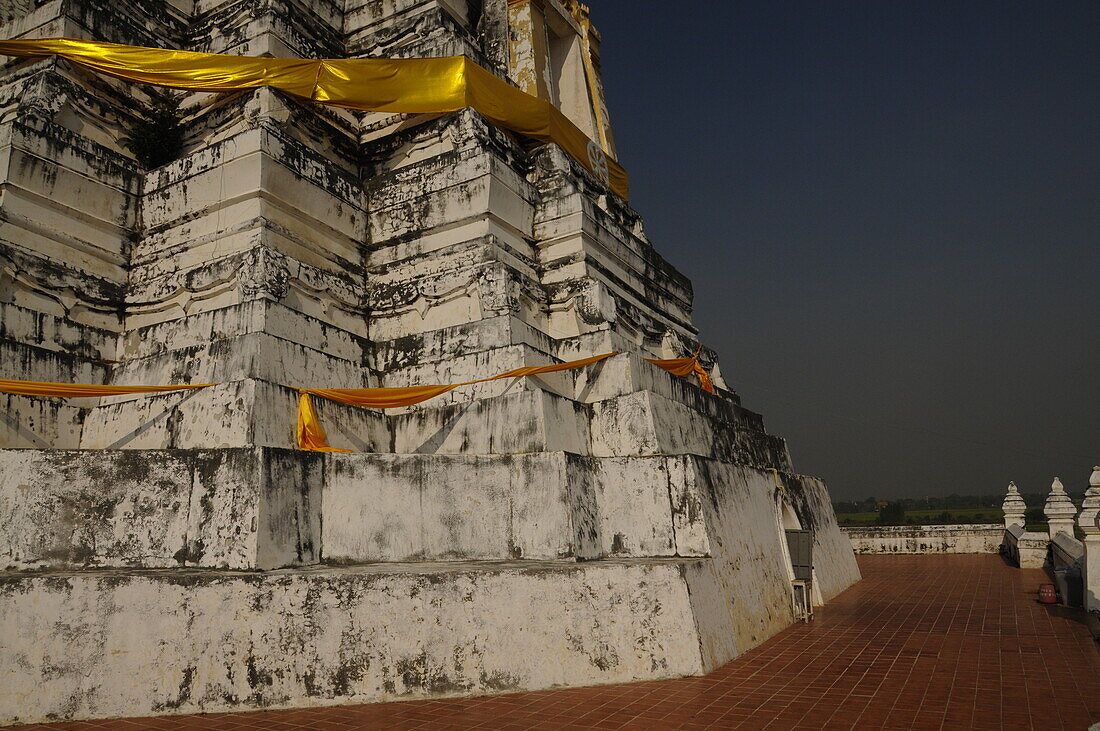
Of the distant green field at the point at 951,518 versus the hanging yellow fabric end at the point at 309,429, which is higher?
the hanging yellow fabric end at the point at 309,429

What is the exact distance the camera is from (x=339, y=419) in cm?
927

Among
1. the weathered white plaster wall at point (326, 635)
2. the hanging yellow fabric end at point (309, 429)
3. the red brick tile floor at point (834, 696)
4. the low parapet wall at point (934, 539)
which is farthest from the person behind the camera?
the low parapet wall at point (934, 539)

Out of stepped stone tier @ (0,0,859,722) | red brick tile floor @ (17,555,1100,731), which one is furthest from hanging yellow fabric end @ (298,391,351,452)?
red brick tile floor @ (17,555,1100,731)

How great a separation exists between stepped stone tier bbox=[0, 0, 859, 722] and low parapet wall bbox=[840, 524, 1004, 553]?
10009 millimetres

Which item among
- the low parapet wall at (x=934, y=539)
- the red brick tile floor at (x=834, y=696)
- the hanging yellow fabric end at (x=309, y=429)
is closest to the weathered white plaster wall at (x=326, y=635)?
the red brick tile floor at (x=834, y=696)

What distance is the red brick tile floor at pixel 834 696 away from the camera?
5793 millimetres

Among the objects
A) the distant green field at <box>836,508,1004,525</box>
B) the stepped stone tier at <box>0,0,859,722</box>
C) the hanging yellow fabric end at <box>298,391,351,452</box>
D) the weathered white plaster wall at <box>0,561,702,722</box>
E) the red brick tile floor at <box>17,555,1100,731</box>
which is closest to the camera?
the red brick tile floor at <box>17,555,1100,731</box>

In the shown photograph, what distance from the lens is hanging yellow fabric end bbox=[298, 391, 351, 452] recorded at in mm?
8594

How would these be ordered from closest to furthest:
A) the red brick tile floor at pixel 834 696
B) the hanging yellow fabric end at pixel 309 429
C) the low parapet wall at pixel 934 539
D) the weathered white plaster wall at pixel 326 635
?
the red brick tile floor at pixel 834 696, the weathered white plaster wall at pixel 326 635, the hanging yellow fabric end at pixel 309 429, the low parapet wall at pixel 934 539

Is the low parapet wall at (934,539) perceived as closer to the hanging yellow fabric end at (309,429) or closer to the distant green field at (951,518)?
the distant green field at (951,518)

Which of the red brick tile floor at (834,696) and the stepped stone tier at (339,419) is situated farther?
the stepped stone tier at (339,419)

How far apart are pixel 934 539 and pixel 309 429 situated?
69.9 feet

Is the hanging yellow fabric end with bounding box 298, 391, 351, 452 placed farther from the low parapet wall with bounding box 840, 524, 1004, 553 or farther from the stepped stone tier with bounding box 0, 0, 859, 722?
the low parapet wall with bounding box 840, 524, 1004, 553

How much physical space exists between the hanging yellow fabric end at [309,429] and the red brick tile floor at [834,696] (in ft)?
10.1
